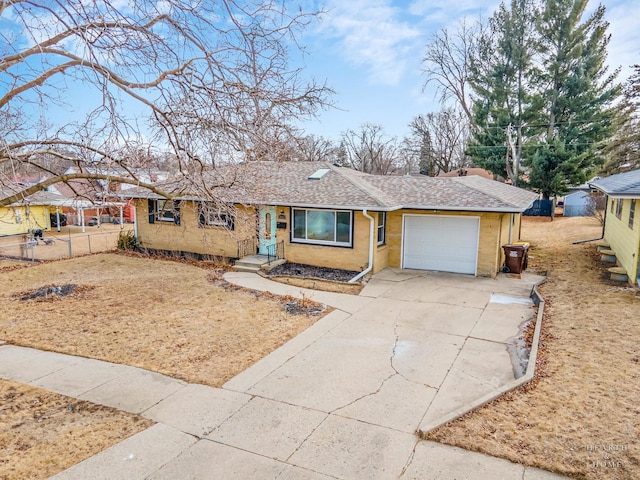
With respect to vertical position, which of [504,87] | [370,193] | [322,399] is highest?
[504,87]

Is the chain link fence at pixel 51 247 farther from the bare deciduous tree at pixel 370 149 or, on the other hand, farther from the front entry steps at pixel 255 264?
the bare deciduous tree at pixel 370 149

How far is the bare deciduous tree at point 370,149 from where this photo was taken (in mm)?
44906

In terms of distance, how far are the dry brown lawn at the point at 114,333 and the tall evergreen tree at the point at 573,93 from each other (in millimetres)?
25493

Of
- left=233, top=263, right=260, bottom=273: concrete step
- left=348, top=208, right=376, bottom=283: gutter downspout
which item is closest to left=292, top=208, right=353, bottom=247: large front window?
left=348, top=208, right=376, bottom=283: gutter downspout

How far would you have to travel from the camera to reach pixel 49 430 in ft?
15.2

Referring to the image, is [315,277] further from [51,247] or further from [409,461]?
[51,247]

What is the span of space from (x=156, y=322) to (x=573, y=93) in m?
31.1

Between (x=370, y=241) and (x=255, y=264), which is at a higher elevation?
(x=370, y=241)

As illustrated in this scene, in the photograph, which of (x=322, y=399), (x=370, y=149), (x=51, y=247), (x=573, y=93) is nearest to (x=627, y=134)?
(x=573, y=93)

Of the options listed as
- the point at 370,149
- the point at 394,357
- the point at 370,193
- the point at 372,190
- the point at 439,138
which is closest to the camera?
the point at 394,357

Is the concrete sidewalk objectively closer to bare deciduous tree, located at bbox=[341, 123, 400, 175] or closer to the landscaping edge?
the landscaping edge

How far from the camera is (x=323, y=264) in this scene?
13.7m

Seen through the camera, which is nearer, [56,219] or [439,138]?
[56,219]

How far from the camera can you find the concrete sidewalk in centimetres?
405
